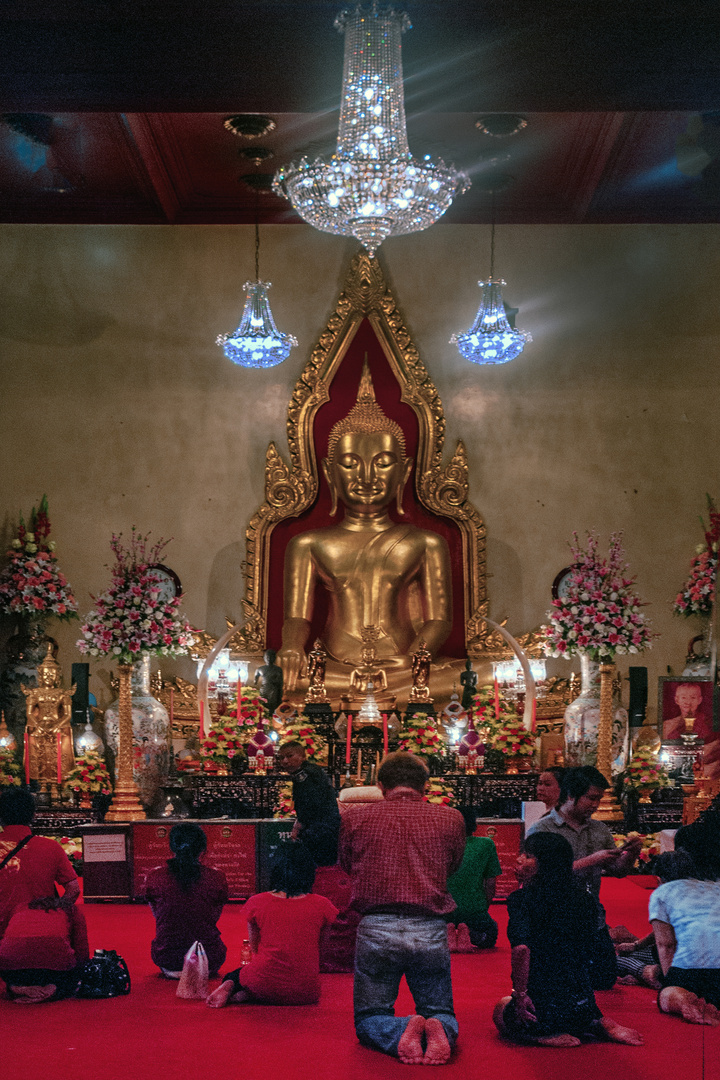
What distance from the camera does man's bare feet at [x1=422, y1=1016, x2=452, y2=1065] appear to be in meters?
3.81

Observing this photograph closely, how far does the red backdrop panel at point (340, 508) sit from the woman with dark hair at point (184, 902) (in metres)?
5.61

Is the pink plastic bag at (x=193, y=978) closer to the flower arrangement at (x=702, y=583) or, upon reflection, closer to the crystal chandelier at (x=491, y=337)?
the crystal chandelier at (x=491, y=337)

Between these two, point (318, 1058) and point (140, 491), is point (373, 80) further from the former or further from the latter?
point (140, 491)

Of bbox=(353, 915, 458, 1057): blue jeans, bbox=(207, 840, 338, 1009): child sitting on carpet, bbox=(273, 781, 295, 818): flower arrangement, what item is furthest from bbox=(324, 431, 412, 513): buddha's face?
bbox=(353, 915, 458, 1057): blue jeans

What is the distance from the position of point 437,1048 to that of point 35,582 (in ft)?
21.3

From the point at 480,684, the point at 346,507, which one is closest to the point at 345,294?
the point at 346,507

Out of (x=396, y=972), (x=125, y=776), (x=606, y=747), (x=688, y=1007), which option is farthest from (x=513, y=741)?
(x=396, y=972)

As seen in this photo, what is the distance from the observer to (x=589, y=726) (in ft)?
29.1

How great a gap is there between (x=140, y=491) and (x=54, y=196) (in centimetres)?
251

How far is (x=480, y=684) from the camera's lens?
988cm

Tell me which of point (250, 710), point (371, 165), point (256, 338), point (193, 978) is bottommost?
point (193, 978)

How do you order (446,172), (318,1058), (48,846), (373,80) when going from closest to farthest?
1. (318,1058)
2. (48,846)
3. (373,80)
4. (446,172)

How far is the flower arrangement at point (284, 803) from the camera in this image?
7133mm

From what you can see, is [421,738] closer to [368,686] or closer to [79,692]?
[368,686]
